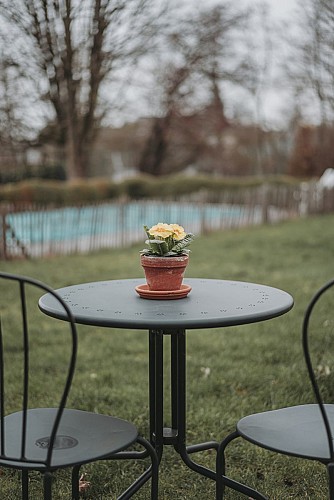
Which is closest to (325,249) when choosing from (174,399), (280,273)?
(280,273)

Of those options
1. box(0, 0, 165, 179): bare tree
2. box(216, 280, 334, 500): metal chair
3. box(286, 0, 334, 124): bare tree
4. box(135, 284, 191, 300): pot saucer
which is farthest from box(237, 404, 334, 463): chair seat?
box(286, 0, 334, 124): bare tree

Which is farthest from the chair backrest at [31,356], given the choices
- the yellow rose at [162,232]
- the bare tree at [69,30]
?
the bare tree at [69,30]

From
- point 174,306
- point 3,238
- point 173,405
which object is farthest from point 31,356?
point 3,238

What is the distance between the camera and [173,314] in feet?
7.29

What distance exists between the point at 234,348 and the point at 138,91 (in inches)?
743

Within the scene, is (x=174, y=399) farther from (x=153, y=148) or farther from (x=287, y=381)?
(x=153, y=148)

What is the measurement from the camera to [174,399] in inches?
105

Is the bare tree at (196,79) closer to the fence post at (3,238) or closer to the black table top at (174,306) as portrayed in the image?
the fence post at (3,238)

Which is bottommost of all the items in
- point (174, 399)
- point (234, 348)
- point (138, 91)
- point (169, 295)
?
point (234, 348)

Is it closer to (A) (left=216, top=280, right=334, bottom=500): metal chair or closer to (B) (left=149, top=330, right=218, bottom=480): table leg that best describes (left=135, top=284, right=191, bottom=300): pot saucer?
(B) (left=149, top=330, right=218, bottom=480): table leg

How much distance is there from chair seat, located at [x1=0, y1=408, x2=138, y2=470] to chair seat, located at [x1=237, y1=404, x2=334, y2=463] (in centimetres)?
39

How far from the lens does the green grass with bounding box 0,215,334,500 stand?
290cm

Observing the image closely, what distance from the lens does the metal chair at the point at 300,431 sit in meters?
1.87

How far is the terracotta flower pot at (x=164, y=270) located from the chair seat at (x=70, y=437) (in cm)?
56
